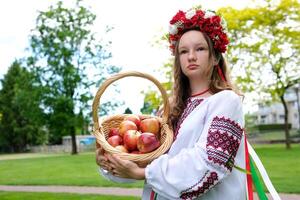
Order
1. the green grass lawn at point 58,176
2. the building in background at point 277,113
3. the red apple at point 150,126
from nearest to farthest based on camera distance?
1. the red apple at point 150,126
2. the green grass lawn at point 58,176
3. the building in background at point 277,113

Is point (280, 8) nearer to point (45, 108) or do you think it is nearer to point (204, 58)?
point (45, 108)

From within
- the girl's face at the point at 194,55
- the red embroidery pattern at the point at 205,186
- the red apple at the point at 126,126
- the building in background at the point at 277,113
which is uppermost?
the girl's face at the point at 194,55

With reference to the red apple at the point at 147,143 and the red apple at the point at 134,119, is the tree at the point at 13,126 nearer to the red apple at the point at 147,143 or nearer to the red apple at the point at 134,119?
the red apple at the point at 134,119

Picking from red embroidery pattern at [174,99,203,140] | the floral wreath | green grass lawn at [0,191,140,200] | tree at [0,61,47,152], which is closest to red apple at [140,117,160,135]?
red embroidery pattern at [174,99,203,140]

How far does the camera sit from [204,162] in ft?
6.56

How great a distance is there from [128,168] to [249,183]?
573 millimetres

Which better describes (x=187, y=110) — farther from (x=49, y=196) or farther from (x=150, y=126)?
(x=49, y=196)

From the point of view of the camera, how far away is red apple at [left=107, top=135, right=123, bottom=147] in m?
2.28

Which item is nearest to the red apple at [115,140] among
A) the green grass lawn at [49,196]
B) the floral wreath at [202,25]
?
the floral wreath at [202,25]

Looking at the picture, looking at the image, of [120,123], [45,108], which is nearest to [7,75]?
[45,108]

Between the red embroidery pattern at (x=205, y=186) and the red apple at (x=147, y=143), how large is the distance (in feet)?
0.90

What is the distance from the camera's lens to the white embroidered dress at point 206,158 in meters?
2.01

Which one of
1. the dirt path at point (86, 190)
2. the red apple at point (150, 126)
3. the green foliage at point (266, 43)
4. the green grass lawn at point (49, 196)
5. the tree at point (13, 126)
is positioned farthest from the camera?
the tree at point (13, 126)

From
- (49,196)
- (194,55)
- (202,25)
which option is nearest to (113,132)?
(194,55)
